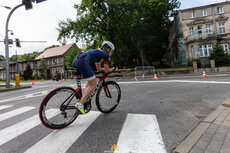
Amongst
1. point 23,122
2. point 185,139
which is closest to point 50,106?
point 23,122

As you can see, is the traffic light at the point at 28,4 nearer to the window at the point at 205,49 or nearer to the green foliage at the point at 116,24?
the green foliage at the point at 116,24

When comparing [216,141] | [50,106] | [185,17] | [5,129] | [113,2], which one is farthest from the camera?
[185,17]

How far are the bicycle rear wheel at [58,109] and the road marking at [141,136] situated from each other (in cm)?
122

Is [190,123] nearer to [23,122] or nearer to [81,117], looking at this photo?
[81,117]

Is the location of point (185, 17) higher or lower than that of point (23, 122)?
higher

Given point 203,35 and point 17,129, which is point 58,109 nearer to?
point 17,129

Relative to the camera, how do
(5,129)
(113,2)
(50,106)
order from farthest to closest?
1. (113,2)
2. (5,129)
3. (50,106)

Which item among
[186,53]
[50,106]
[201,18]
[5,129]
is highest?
[201,18]

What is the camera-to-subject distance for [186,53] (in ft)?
86.4

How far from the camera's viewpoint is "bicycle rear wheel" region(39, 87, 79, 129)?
2.50 m

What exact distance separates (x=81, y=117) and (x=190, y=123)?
242 cm

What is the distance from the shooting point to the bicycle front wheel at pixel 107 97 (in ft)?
11.1

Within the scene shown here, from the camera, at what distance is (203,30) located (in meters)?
25.8

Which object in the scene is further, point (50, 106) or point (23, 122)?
point (23, 122)
